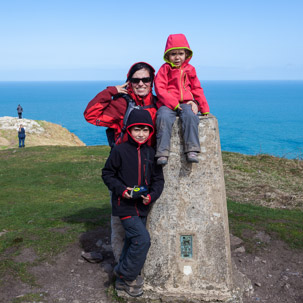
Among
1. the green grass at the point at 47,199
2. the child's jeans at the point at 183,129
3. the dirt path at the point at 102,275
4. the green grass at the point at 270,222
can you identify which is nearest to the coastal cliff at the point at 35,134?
the green grass at the point at 47,199

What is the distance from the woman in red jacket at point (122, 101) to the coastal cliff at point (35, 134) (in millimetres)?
25656

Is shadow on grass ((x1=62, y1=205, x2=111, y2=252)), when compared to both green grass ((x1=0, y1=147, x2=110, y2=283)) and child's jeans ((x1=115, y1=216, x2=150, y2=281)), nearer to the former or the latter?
green grass ((x1=0, y1=147, x2=110, y2=283))

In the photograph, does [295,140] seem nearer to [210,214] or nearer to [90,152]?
[90,152]

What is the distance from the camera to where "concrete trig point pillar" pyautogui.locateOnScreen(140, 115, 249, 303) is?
17.8ft

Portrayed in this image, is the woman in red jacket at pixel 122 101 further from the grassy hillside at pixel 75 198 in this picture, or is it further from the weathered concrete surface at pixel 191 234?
the grassy hillside at pixel 75 198

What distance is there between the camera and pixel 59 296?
5.63 meters

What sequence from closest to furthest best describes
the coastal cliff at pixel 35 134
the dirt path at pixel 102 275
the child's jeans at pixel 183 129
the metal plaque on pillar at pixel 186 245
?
the child's jeans at pixel 183 129 < the metal plaque on pillar at pixel 186 245 < the dirt path at pixel 102 275 < the coastal cliff at pixel 35 134

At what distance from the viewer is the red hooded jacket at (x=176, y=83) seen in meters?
5.19

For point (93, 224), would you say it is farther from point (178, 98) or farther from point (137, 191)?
point (178, 98)

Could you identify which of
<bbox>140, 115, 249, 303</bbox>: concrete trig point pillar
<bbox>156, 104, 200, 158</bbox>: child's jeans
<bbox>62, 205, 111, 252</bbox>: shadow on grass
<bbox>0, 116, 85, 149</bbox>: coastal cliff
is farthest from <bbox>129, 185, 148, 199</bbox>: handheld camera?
<bbox>0, 116, 85, 149</bbox>: coastal cliff

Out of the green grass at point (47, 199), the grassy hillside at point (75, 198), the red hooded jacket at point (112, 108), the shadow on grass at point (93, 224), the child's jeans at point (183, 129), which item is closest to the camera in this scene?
the child's jeans at point (183, 129)

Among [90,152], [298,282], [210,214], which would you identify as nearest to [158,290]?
[210,214]

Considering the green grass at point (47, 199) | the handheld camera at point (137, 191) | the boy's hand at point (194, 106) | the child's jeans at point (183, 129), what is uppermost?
the boy's hand at point (194, 106)

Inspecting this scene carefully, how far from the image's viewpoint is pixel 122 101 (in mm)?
5426
